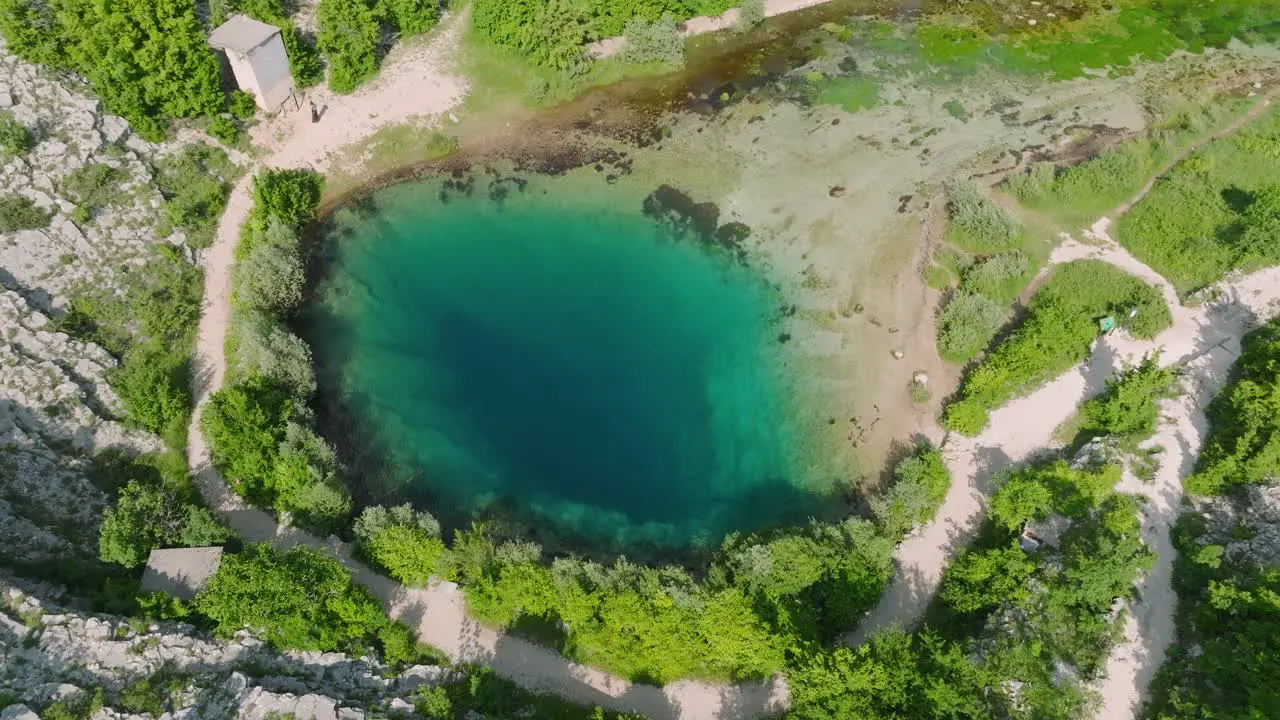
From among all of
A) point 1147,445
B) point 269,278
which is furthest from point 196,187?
point 1147,445

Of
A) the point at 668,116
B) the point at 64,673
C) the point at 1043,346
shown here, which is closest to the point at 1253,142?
the point at 1043,346

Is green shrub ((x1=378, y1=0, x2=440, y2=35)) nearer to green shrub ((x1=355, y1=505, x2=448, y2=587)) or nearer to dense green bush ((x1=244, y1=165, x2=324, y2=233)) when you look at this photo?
dense green bush ((x1=244, y1=165, x2=324, y2=233))

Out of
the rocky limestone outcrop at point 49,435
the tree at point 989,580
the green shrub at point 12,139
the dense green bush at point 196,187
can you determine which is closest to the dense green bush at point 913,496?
the tree at point 989,580

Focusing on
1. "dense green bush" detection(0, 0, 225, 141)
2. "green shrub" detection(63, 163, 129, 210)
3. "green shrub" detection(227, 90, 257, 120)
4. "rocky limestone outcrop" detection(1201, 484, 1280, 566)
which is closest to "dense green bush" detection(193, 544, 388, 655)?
"green shrub" detection(63, 163, 129, 210)

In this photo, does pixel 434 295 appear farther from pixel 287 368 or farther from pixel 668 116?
pixel 668 116

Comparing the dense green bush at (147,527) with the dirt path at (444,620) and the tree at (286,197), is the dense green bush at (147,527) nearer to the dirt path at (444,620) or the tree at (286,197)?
the dirt path at (444,620)

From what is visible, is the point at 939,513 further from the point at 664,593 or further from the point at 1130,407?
the point at 664,593
